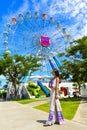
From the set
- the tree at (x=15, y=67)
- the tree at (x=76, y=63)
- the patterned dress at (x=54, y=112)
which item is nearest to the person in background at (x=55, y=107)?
the patterned dress at (x=54, y=112)

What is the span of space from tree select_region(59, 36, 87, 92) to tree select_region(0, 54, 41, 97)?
1378cm

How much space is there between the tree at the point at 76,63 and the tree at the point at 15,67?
543 inches

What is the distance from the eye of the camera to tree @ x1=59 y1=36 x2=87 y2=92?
114ft

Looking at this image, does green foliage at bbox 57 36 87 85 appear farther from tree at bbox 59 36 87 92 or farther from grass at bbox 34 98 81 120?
grass at bbox 34 98 81 120

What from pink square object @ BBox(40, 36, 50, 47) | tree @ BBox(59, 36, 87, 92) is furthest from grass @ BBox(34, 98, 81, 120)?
pink square object @ BBox(40, 36, 50, 47)

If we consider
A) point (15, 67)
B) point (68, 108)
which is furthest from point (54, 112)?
point (15, 67)

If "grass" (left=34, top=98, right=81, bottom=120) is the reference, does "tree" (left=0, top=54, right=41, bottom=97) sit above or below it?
above

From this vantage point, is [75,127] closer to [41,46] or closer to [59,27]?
[41,46]

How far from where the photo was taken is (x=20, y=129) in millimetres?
10094

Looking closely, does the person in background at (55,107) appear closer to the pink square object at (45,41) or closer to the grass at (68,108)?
the grass at (68,108)

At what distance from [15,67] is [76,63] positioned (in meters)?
16.7

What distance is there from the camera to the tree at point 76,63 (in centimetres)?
3462

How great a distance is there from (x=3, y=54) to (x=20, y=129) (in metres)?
43.9

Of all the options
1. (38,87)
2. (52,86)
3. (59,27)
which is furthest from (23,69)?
(52,86)
